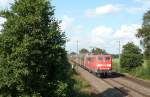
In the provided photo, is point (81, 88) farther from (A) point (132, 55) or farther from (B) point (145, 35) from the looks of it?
(B) point (145, 35)

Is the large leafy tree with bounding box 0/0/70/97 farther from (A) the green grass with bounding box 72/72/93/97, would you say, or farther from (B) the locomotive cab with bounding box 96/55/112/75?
(B) the locomotive cab with bounding box 96/55/112/75

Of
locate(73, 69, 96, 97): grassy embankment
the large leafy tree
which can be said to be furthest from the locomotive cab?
the large leafy tree

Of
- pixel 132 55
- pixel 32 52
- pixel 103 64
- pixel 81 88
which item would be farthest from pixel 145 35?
pixel 32 52

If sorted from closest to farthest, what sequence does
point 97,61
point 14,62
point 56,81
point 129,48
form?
point 14,62, point 56,81, point 97,61, point 129,48

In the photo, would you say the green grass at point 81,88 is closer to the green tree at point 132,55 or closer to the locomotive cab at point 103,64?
the locomotive cab at point 103,64

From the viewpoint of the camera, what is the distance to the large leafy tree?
16.1m

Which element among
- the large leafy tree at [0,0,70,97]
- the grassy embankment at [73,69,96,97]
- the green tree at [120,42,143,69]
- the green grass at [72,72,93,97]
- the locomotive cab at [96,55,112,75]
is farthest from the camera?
the green tree at [120,42,143,69]

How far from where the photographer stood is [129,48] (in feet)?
203

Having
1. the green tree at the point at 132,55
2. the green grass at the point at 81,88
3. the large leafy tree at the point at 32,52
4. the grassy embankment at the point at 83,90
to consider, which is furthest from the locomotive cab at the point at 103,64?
the large leafy tree at the point at 32,52

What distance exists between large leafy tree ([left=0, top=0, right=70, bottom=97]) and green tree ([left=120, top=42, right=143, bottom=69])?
44.3 m

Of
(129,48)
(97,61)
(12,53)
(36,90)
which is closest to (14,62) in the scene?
(12,53)

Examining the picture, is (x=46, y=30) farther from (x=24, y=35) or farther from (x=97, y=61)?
(x=97, y=61)

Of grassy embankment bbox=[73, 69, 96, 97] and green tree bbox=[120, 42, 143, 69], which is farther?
green tree bbox=[120, 42, 143, 69]

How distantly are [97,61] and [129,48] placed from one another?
12.4 m
